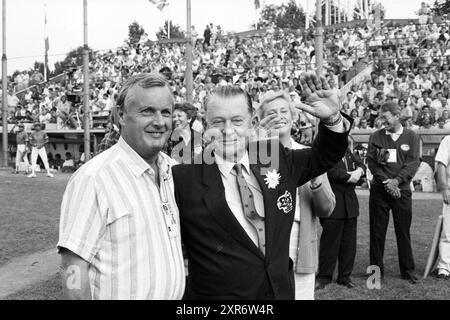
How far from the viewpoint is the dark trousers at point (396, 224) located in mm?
7570

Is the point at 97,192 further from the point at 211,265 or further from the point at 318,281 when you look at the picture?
the point at 318,281

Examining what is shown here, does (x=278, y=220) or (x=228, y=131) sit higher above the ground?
(x=228, y=131)

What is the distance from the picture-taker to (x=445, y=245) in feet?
25.6

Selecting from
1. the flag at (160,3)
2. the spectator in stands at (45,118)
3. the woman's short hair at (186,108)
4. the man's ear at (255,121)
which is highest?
the flag at (160,3)

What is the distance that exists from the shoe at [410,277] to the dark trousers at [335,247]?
0.74 m

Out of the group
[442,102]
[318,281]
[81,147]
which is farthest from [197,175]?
[81,147]

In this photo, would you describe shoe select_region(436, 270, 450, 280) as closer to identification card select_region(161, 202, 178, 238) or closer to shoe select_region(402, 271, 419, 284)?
shoe select_region(402, 271, 419, 284)

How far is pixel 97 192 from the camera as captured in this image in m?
2.61

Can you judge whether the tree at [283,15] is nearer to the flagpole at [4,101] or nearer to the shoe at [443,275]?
the flagpole at [4,101]

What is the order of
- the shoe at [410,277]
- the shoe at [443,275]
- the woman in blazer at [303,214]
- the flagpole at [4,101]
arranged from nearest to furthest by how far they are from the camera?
1. the woman in blazer at [303,214]
2. the shoe at [410,277]
3. the shoe at [443,275]
4. the flagpole at [4,101]

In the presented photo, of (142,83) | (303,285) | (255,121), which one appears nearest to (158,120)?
(142,83)

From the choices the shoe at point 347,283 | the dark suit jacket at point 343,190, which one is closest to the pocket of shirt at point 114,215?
the dark suit jacket at point 343,190

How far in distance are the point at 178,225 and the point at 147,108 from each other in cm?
55

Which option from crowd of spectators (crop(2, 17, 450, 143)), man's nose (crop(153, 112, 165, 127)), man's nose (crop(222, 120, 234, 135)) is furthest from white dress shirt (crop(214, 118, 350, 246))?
crowd of spectators (crop(2, 17, 450, 143))
